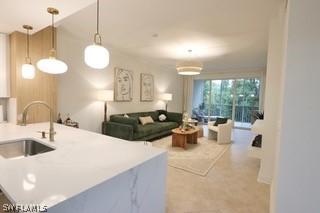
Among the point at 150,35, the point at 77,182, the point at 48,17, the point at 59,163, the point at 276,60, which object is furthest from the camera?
the point at 150,35

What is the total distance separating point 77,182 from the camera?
0.99 m

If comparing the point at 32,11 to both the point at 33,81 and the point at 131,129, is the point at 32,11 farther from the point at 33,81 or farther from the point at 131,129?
the point at 131,129

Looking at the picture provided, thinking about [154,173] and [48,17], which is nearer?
[154,173]

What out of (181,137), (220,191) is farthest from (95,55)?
(181,137)

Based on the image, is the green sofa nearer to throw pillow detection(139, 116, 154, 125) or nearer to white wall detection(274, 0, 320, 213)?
throw pillow detection(139, 116, 154, 125)

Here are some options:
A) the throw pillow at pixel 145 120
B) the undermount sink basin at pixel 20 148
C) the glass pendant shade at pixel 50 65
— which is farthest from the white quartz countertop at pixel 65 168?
the throw pillow at pixel 145 120

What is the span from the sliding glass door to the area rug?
10.9 feet

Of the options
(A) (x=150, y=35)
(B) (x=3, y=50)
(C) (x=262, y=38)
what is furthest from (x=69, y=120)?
(C) (x=262, y=38)

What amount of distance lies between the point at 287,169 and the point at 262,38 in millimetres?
3135

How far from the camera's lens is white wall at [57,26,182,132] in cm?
385

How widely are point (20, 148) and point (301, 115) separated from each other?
8.90 ft

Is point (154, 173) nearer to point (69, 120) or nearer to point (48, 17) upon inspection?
point (48, 17)

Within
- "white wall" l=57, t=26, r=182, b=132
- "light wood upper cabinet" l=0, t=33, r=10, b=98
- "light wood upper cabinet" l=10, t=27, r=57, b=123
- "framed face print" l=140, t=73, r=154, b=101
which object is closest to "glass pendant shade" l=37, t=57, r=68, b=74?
"light wood upper cabinet" l=10, t=27, r=57, b=123

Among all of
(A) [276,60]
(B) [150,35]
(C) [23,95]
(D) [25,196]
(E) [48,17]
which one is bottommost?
(D) [25,196]
